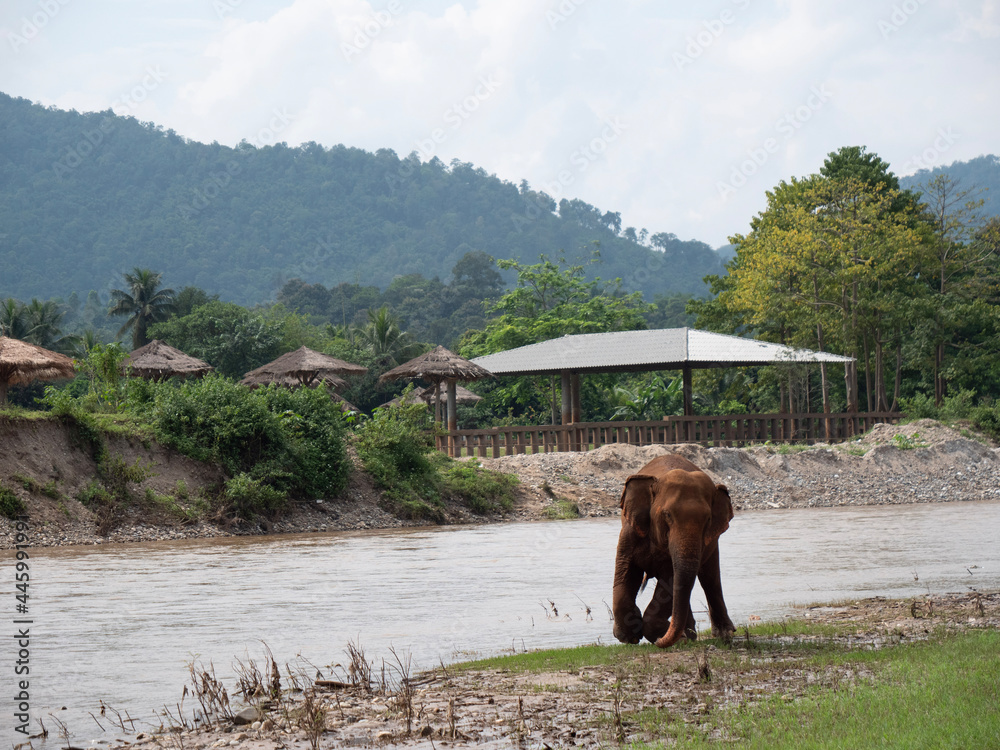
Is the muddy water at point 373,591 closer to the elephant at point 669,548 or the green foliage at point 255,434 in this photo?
the elephant at point 669,548

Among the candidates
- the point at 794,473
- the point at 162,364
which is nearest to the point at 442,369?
the point at 794,473

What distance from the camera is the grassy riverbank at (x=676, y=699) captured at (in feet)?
16.4

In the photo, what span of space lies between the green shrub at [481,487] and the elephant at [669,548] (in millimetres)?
17257

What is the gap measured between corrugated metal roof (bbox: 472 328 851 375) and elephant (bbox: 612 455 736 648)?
77.9 ft

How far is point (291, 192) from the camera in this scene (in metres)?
152

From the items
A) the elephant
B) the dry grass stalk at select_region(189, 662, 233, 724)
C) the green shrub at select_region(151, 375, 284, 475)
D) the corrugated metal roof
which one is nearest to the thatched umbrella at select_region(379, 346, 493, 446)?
the corrugated metal roof

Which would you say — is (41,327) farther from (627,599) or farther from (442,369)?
(627,599)

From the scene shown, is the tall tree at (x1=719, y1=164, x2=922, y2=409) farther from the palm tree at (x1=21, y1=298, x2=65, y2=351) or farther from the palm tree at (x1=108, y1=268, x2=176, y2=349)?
the palm tree at (x1=21, y1=298, x2=65, y2=351)

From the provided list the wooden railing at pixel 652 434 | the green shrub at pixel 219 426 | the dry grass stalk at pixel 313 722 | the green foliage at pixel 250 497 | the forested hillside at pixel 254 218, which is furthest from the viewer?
the forested hillside at pixel 254 218

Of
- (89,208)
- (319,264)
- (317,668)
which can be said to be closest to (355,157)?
(319,264)

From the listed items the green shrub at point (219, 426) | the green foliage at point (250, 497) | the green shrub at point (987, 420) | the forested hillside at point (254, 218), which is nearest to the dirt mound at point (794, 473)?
the green shrub at point (987, 420)

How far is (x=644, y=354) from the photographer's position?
33062mm

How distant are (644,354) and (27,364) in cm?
1831

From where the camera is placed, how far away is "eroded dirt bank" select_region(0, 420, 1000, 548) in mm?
20219
